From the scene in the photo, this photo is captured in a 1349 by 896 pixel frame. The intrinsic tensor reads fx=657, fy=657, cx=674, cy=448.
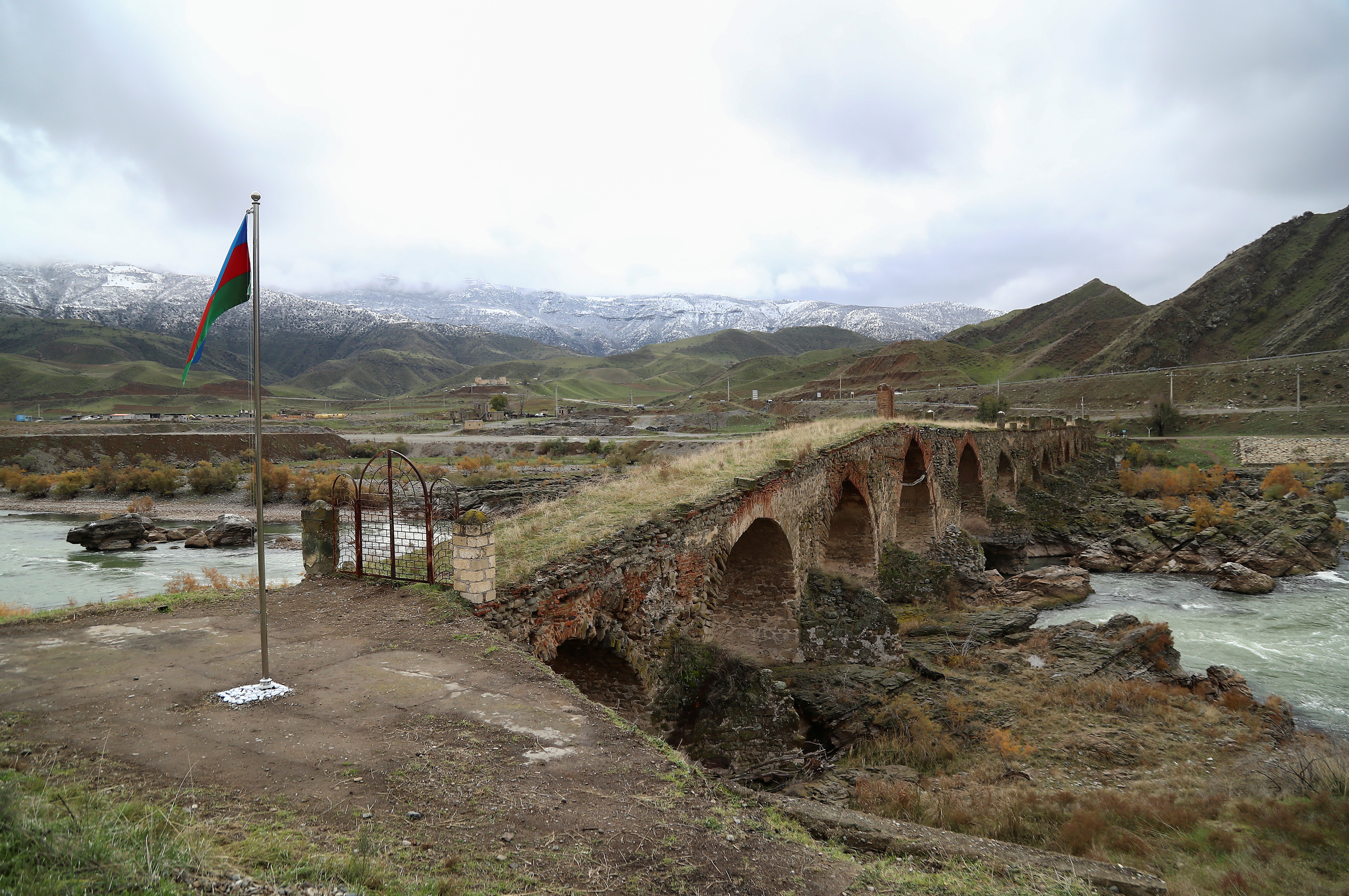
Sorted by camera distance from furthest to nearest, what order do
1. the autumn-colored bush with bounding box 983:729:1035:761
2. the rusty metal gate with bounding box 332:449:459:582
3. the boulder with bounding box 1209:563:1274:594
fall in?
the boulder with bounding box 1209:563:1274:594 < the autumn-colored bush with bounding box 983:729:1035:761 < the rusty metal gate with bounding box 332:449:459:582

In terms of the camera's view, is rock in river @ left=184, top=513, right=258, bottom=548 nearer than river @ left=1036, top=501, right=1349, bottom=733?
No

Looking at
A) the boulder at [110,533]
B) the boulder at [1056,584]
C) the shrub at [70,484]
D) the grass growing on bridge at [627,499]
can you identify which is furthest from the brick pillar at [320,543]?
the shrub at [70,484]

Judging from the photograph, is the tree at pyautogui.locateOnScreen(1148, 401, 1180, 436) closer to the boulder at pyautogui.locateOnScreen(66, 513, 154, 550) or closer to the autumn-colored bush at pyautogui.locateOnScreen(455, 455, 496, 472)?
the autumn-colored bush at pyautogui.locateOnScreen(455, 455, 496, 472)

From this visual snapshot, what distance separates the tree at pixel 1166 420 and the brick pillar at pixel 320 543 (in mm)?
59254

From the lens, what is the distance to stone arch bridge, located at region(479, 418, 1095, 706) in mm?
7855

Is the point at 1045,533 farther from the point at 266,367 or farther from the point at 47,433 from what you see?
the point at 266,367

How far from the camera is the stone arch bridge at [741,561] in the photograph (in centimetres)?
786

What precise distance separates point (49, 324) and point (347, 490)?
188 m

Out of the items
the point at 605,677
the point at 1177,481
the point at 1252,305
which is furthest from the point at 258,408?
the point at 1252,305

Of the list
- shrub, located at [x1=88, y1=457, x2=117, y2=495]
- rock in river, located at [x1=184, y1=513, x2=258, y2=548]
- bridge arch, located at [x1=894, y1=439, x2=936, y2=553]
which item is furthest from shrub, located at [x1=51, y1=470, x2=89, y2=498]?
bridge arch, located at [x1=894, y1=439, x2=936, y2=553]

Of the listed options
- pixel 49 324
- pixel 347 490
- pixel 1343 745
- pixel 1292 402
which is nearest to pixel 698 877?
pixel 347 490

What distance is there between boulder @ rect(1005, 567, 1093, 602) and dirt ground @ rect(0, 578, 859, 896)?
18.4 meters

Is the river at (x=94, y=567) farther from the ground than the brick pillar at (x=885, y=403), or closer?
closer

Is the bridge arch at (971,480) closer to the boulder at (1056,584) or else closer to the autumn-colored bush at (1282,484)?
the boulder at (1056,584)
